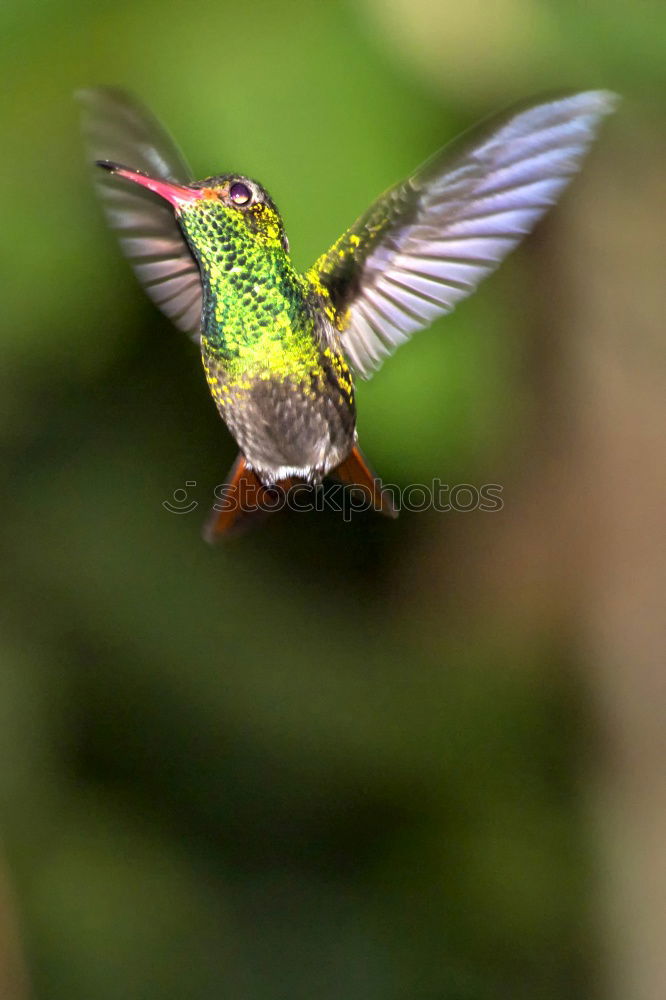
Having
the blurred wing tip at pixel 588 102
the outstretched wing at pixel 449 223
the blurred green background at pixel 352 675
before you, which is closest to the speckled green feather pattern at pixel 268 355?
the outstretched wing at pixel 449 223

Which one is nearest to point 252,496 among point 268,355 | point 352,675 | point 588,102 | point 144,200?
point 268,355

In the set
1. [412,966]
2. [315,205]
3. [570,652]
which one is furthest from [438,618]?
[315,205]

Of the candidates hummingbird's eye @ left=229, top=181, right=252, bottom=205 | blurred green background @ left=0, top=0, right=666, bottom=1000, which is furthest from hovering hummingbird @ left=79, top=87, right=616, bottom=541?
blurred green background @ left=0, top=0, right=666, bottom=1000

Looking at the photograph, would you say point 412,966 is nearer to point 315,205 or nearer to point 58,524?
point 58,524

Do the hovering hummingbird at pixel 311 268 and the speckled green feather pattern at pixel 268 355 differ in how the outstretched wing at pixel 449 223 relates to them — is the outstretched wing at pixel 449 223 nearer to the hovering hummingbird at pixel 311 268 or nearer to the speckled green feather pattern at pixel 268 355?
the hovering hummingbird at pixel 311 268

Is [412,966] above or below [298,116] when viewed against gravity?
below

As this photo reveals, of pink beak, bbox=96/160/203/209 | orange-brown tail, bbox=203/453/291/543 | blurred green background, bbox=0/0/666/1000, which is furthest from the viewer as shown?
blurred green background, bbox=0/0/666/1000

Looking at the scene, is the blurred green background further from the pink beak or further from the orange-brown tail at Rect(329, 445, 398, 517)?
the pink beak
